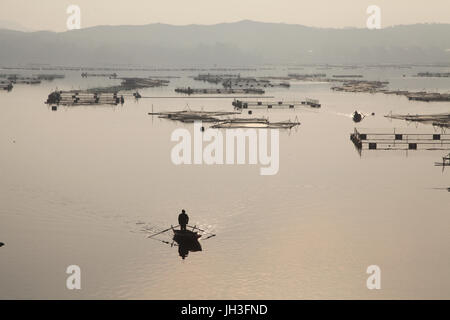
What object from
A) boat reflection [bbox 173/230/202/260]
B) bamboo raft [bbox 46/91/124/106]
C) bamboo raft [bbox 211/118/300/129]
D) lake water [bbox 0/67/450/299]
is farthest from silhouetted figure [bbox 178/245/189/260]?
bamboo raft [bbox 46/91/124/106]

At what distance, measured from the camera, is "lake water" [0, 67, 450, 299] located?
108 feet

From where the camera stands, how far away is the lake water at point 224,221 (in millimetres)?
32844

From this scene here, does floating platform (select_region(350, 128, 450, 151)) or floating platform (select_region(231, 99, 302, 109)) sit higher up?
floating platform (select_region(231, 99, 302, 109))

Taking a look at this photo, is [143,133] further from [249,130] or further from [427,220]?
[427,220]

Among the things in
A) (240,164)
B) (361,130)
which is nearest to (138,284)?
(240,164)

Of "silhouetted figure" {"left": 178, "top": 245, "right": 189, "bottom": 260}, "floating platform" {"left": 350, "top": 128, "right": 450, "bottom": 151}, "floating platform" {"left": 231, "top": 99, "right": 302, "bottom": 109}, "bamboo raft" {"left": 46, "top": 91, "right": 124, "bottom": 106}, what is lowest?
"silhouetted figure" {"left": 178, "top": 245, "right": 189, "bottom": 260}

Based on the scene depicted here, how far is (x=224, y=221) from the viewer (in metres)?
43.7

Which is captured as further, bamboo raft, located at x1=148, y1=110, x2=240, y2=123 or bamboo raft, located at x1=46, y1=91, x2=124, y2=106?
bamboo raft, located at x1=46, y1=91, x2=124, y2=106

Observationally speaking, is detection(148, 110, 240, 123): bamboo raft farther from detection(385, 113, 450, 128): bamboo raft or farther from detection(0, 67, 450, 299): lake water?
detection(385, 113, 450, 128): bamboo raft

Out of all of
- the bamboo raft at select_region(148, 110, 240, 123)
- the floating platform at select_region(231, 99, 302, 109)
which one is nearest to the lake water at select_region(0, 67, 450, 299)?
the bamboo raft at select_region(148, 110, 240, 123)

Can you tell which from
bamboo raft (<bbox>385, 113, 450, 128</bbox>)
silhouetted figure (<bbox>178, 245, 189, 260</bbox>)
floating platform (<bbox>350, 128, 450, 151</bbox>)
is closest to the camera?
silhouetted figure (<bbox>178, 245, 189, 260</bbox>)

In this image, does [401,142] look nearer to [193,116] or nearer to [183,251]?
[193,116]

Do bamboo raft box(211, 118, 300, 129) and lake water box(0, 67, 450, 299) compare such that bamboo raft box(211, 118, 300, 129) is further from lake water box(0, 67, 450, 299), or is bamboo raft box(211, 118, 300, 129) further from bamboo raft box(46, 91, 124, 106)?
bamboo raft box(46, 91, 124, 106)

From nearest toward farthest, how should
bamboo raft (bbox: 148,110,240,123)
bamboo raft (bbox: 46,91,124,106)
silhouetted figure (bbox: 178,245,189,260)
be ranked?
silhouetted figure (bbox: 178,245,189,260) < bamboo raft (bbox: 148,110,240,123) < bamboo raft (bbox: 46,91,124,106)
